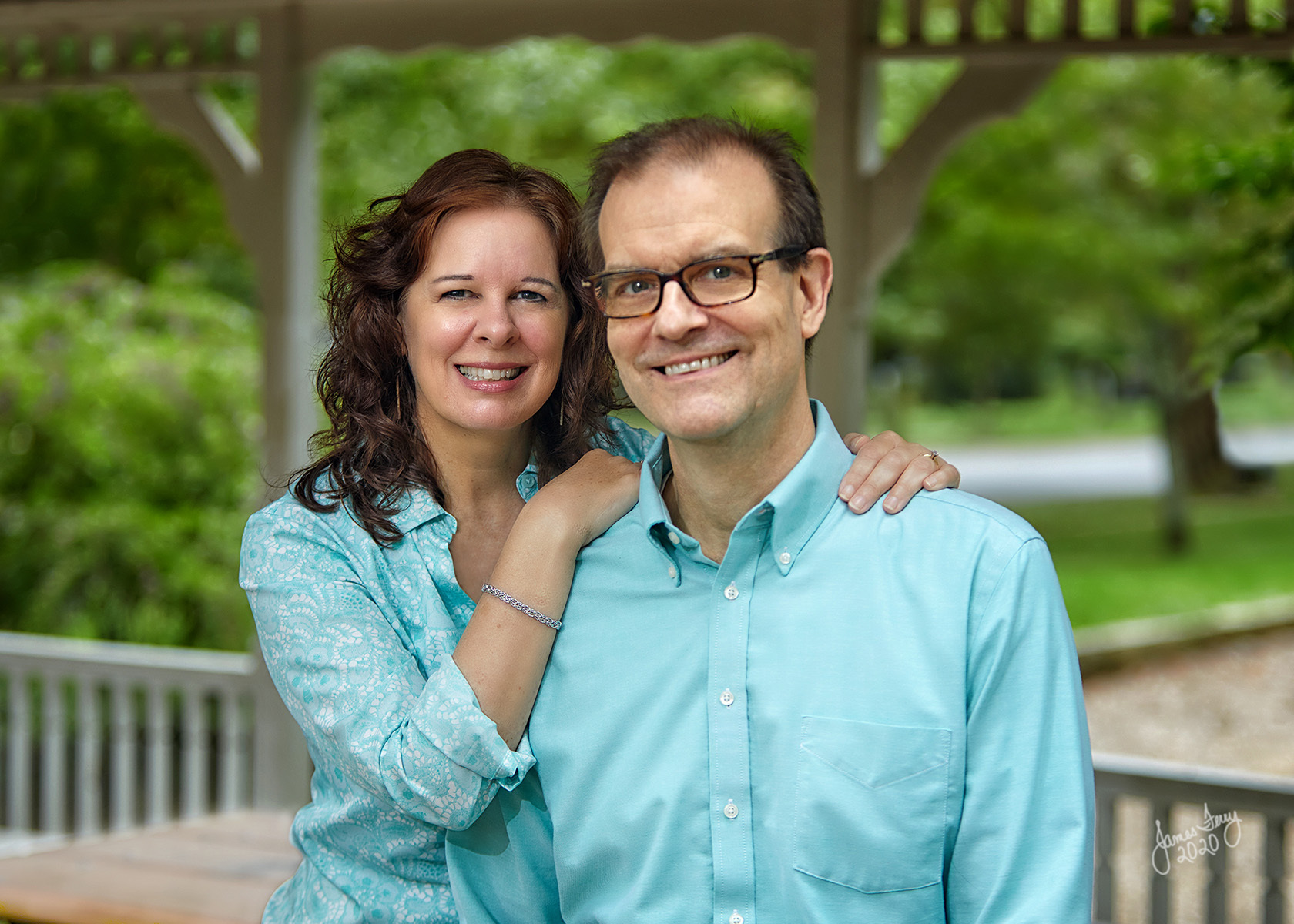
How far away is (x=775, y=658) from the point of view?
154cm

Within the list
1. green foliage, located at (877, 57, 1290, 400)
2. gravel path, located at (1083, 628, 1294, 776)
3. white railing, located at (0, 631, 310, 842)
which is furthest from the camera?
green foliage, located at (877, 57, 1290, 400)

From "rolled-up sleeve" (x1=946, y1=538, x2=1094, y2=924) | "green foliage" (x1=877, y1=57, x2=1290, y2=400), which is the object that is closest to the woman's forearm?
"rolled-up sleeve" (x1=946, y1=538, x2=1094, y2=924)

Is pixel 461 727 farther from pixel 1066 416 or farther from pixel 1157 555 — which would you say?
pixel 1066 416

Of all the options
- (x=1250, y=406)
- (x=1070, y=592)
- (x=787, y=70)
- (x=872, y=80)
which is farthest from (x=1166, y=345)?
(x=1250, y=406)

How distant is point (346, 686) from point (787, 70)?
9.46 meters

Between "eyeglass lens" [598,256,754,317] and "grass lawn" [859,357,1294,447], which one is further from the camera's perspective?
"grass lawn" [859,357,1294,447]

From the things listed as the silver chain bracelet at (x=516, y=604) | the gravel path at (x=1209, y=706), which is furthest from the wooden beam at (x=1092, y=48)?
the gravel path at (x=1209, y=706)

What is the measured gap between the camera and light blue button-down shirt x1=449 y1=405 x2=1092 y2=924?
1.42 meters

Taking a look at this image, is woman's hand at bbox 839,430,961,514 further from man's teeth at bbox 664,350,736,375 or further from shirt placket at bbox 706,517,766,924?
man's teeth at bbox 664,350,736,375

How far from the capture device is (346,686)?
5.35 feet

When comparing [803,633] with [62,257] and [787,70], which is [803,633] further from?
[787,70]

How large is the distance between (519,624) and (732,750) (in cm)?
33
